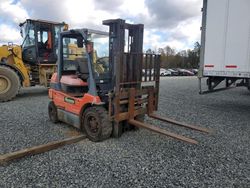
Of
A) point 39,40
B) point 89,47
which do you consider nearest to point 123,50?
point 89,47

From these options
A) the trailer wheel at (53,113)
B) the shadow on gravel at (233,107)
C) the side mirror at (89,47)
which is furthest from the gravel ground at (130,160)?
the shadow on gravel at (233,107)

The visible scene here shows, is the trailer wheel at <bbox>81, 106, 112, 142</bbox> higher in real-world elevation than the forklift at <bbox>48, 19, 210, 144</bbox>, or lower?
lower

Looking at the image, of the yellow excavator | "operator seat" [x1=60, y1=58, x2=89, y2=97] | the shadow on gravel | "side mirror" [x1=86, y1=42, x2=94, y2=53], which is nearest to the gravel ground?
"operator seat" [x1=60, y1=58, x2=89, y2=97]

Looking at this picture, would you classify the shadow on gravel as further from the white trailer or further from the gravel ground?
the gravel ground

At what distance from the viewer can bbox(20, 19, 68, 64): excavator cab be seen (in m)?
10.6

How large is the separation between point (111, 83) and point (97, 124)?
980 mm

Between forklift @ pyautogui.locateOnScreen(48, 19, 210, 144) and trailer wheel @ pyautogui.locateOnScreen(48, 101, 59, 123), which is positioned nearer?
forklift @ pyautogui.locateOnScreen(48, 19, 210, 144)

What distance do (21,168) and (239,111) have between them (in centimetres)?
729

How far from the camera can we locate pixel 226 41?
7.09 meters

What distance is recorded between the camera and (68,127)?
610cm

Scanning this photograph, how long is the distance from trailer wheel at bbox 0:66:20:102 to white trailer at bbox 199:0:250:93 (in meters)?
7.16

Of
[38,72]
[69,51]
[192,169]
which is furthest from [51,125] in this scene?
[38,72]

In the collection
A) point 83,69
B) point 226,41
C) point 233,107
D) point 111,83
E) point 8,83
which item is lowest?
point 233,107

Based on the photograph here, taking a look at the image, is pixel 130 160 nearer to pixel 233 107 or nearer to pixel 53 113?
pixel 53 113
